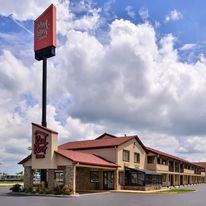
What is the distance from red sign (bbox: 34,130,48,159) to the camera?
1339 inches

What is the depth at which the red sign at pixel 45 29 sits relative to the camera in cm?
4000

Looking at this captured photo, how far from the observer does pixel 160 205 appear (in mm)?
23141

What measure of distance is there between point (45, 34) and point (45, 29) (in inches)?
23.5

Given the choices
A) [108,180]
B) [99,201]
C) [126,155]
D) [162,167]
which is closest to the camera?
[99,201]

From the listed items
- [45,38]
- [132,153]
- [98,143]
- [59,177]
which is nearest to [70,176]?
[59,177]

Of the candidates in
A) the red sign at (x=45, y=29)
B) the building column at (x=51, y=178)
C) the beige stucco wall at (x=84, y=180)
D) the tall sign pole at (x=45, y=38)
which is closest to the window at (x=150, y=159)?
the beige stucco wall at (x=84, y=180)

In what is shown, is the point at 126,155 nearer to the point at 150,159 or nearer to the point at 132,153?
the point at 132,153

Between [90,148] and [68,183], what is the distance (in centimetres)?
1191

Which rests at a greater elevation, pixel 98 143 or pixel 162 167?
pixel 98 143

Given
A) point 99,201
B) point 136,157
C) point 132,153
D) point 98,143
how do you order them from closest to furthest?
point 99,201, point 98,143, point 132,153, point 136,157

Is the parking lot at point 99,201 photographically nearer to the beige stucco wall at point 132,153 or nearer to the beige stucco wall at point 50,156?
the beige stucco wall at point 50,156

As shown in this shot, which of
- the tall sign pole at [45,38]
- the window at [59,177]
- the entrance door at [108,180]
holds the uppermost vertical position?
the tall sign pole at [45,38]

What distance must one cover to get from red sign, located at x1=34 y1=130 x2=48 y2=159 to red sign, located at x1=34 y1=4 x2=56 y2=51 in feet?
36.0

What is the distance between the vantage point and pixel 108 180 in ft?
136
